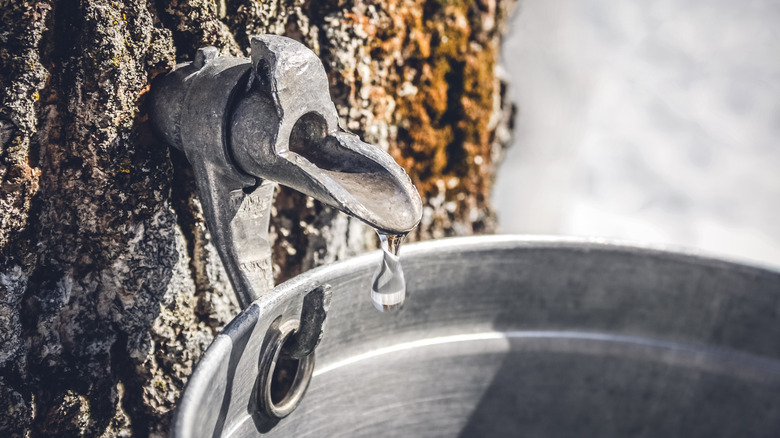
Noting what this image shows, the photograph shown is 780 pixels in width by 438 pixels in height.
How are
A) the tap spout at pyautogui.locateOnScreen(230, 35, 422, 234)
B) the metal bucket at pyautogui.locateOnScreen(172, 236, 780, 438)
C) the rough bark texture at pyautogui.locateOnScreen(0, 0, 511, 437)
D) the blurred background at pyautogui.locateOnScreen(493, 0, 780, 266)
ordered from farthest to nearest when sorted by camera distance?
the blurred background at pyautogui.locateOnScreen(493, 0, 780, 266)
the metal bucket at pyautogui.locateOnScreen(172, 236, 780, 438)
the rough bark texture at pyautogui.locateOnScreen(0, 0, 511, 437)
the tap spout at pyautogui.locateOnScreen(230, 35, 422, 234)

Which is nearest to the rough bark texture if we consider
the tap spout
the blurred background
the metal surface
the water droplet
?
the metal surface

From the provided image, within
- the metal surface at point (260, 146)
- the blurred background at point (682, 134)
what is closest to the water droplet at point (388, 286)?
the metal surface at point (260, 146)

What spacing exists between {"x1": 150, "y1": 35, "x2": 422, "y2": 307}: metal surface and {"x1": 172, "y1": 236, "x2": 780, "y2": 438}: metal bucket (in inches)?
11.1

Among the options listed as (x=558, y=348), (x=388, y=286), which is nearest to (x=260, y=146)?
(x=388, y=286)

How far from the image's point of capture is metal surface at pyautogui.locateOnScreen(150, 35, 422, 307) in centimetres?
82

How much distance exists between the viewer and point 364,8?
1356 mm

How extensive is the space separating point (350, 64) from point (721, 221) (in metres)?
1.59

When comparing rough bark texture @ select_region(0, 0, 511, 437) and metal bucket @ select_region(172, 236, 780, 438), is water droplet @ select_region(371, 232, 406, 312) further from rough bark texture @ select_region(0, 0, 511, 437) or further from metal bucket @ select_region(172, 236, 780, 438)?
rough bark texture @ select_region(0, 0, 511, 437)

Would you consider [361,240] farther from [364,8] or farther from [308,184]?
[308,184]

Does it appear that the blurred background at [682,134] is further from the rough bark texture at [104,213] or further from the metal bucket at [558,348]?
the rough bark texture at [104,213]

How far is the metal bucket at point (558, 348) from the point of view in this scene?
1203 mm

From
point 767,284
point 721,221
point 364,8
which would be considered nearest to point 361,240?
point 364,8

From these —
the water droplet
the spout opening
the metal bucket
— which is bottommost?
the metal bucket

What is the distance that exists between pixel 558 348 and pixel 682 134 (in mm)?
1268
